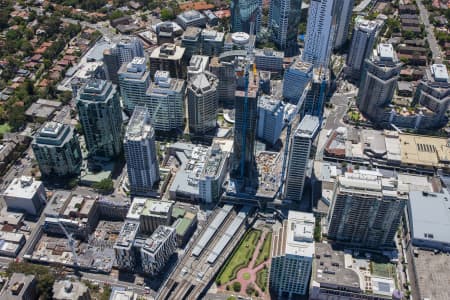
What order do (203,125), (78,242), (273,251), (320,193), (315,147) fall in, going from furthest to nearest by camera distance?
1. (203,125)
2. (315,147)
3. (320,193)
4. (78,242)
5. (273,251)

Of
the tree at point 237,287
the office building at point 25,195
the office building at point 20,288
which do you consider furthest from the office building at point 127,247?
the office building at point 25,195

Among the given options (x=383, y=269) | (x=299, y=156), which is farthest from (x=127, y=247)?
(x=383, y=269)

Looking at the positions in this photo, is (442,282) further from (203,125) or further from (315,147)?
(203,125)

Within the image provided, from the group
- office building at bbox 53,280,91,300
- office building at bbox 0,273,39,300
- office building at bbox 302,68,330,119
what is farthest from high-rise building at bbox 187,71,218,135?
office building at bbox 0,273,39,300

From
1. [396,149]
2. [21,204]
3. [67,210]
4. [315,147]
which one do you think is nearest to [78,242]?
[67,210]

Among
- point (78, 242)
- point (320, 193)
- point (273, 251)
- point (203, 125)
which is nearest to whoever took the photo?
point (273, 251)

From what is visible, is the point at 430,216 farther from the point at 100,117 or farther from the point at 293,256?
the point at 100,117

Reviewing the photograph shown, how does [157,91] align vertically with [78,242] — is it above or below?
above
